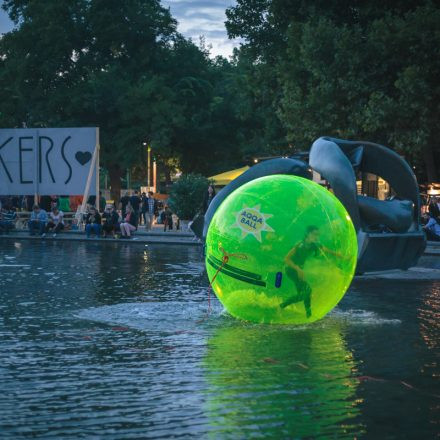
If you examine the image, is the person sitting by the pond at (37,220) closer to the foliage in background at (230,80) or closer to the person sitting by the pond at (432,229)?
the foliage in background at (230,80)

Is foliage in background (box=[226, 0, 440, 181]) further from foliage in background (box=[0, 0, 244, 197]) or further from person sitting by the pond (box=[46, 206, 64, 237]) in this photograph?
foliage in background (box=[0, 0, 244, 197])

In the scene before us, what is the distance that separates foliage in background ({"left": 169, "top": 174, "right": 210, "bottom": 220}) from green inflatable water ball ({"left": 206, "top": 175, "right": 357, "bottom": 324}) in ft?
81.7

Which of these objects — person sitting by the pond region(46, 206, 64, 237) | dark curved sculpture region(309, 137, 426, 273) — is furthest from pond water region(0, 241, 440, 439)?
person sitting by the pond region(46, 206, 64, 237)

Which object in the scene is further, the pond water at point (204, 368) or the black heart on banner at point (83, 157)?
the black heart on banner at point (83, 157)

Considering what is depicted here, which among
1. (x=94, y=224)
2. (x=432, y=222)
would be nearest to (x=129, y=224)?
(x=94, y=224)

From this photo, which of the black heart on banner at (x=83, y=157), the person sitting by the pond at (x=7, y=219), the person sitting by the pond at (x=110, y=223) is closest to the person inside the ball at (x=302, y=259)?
the person sitting by the pond at (x=110, y=223)

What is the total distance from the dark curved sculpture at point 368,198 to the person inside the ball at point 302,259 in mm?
3841

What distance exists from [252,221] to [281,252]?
0.49 m

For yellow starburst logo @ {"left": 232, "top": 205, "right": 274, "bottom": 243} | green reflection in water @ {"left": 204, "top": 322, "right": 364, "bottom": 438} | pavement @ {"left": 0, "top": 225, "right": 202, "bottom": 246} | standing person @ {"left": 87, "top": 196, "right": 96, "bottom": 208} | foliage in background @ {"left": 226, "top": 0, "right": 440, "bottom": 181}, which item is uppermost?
foliage in background @ {"left": 226, "top": 0, "right": 440, "bottom": 181}

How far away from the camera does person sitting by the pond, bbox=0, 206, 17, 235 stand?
35125mm

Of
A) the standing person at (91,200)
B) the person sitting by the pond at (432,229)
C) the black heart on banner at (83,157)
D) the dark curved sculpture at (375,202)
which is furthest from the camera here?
the standing person at (91,200)

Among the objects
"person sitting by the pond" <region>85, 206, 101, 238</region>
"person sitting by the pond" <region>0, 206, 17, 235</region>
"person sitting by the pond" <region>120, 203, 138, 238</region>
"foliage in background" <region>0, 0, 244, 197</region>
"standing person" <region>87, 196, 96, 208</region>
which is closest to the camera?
"person sitting by the pond" <region>120, 203, 138, 238</region>

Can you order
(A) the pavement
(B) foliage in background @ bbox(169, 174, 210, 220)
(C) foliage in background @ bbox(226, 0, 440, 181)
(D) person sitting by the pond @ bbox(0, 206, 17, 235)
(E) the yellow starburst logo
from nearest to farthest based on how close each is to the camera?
(E) the yellow starburst logo < (A) the pavement < (C) foliage in background @ bbox(226, 0, 440, 181) < (D) person sitting by the pond @ bbox(0, 206, 17, 235) < (B) foliage in background @ bbox(169, 174, 210, 220)

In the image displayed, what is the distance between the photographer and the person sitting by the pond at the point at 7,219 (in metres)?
35.1
